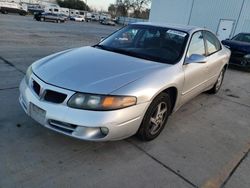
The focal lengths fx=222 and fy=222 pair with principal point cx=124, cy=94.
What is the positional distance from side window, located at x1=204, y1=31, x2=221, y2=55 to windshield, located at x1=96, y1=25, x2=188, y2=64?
879mm

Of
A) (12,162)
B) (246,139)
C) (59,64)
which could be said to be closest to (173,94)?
(246,139)

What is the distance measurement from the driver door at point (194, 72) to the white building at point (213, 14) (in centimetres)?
1383

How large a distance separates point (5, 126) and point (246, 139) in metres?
3.45

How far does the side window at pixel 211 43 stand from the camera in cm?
411

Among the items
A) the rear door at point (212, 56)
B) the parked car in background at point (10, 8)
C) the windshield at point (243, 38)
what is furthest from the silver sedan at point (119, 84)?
the parked car in background at point (10, 8)

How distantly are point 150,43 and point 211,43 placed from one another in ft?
5.02

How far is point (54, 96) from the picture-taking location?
2354 millimetres

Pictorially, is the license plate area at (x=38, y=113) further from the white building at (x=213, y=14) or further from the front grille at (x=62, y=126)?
the white building at (x=213, y=14)

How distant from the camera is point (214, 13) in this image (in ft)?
54.9

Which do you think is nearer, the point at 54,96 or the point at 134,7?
the point at 54,96

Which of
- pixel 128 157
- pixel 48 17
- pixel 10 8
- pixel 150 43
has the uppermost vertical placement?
pixel 150 43

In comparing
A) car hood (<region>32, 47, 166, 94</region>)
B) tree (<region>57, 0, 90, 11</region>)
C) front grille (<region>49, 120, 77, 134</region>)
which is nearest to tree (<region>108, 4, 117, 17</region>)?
tree (<region>57, 0, 90, 11</region>)

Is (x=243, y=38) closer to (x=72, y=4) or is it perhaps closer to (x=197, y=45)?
(x=197, y=45)

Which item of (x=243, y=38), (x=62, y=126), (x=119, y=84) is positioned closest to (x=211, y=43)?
(x=119, y=84)
